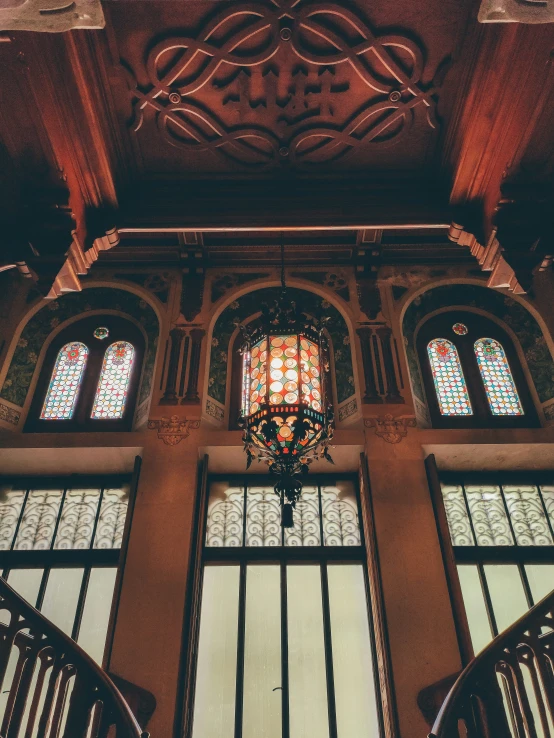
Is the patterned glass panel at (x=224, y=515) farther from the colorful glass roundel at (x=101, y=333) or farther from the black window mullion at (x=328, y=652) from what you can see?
the colorful glass roundel at (x=101, y=333)

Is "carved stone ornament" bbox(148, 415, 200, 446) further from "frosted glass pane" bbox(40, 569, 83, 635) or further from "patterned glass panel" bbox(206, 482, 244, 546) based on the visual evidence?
"frosted glass pane" bbox(40, 569, 83, 635)

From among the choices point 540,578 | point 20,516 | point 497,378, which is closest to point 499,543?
point 540,578

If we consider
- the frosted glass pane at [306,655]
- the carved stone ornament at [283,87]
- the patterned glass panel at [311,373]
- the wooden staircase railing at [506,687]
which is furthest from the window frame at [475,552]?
the carved stone ornament at [283,87]

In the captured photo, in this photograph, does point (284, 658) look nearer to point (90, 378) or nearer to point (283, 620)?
point (283, 620)

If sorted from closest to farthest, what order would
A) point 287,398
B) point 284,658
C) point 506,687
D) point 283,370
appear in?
1. point 506,687
2. point 287,398
3. point 283,370
4. point 284,658

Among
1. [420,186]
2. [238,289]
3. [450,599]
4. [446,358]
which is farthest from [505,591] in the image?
[238,289]

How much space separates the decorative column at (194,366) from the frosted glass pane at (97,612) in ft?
6.15

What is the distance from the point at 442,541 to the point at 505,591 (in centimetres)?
81

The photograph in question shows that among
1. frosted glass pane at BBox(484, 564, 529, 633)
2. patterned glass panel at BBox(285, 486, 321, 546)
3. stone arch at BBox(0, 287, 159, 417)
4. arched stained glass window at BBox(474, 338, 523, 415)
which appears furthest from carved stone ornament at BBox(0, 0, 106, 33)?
frosted glass pane at BBox(484, 564, 529, 633)

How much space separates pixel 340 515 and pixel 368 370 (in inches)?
64.4

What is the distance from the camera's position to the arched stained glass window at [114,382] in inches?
257

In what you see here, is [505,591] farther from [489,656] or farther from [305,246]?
[305,246]

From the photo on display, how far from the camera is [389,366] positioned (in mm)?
6527

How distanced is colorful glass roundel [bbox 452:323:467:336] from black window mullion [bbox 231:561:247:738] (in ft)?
12.5
